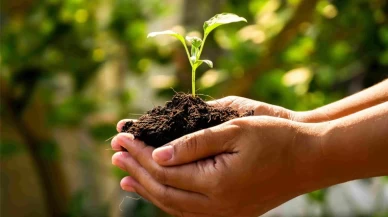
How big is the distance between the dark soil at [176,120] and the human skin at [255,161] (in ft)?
0.09

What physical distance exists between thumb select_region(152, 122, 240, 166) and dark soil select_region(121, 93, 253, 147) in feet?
0.21

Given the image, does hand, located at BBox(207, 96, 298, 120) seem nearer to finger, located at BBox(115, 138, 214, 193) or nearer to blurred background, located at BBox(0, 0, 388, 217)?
finger, located at BBox(115, 138, 214, 193)

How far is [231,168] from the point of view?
811 mm

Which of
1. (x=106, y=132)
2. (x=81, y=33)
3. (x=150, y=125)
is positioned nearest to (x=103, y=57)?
(x=81, y=33)

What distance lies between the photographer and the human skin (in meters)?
0.82

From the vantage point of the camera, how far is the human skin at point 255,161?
0.82 metres

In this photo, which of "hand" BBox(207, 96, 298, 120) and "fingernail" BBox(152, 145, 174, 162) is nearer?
"fingernail" BBox(152, 145, 174, 162)

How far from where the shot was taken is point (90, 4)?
2.28 m

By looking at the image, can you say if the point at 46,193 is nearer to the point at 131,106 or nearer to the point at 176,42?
the point at 131,106

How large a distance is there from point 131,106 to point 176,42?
36 cm

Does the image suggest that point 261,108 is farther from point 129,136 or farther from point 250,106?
point 129,136

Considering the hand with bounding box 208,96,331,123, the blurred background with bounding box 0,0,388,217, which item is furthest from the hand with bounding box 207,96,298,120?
the blurred background with bounding box 0,0,388,217

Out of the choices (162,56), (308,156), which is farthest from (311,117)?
(162,56)

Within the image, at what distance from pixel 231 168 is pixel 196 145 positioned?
53mm
